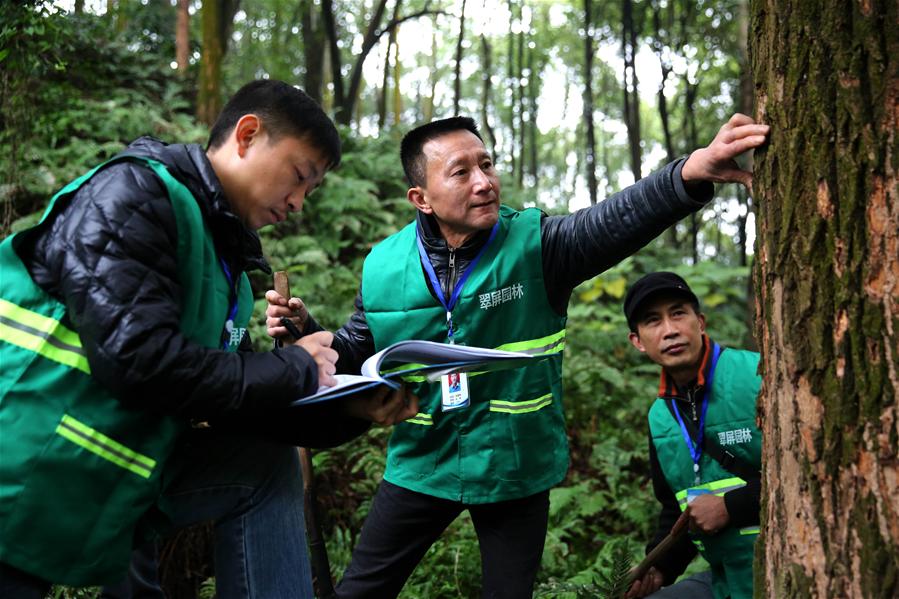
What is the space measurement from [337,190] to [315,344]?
26.4ft

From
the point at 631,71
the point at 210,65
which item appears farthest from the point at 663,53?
the point at 210,65

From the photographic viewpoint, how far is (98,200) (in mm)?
1694

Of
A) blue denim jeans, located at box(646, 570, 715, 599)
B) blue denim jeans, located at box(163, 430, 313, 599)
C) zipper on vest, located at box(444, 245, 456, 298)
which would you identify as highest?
zipper on vest, located at box(444, 245, 456, 298)

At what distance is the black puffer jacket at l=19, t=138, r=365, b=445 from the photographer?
63.7 inches

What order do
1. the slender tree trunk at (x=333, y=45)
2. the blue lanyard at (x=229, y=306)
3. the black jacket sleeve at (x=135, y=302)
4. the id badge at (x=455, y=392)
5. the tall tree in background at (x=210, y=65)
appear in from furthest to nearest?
1. the slender tree trunk at (x=333, y=45)
2. the tall tree in background at (x=210, y=65)
3. the id badge at (x=455, y=392)
4. the blue lanyard at (x=229, y=306)
5. the black jacket sleeve at (x=135, y=302)

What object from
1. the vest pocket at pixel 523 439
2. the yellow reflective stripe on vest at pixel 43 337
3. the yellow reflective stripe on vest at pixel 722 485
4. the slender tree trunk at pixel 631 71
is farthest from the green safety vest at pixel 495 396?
the slender tree trunk at pixel 631 71

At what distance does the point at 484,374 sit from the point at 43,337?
1.66 m

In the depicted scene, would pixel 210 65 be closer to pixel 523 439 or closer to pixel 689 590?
pixel 523 439

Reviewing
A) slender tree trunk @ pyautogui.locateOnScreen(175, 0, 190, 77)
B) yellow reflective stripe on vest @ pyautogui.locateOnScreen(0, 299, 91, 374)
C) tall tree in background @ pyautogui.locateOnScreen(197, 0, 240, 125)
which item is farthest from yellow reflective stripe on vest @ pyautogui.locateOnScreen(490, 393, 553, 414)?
slender tree trunk @ pyautogui.locateOnScreen(175, 0, 190, 77)

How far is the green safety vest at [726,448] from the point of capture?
301cm

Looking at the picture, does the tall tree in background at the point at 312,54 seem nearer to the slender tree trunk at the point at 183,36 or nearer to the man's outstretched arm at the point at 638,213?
the slender tree trunk at the point at 183,36

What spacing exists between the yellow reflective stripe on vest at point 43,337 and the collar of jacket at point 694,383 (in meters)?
2.51

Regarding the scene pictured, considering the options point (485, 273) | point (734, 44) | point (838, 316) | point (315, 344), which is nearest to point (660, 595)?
point (485, 273)

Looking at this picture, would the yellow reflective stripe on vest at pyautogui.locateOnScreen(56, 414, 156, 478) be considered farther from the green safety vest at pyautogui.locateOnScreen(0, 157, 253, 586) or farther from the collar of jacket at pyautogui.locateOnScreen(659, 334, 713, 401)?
the collar of jacket at pyautogui.locateOnScreen(659, 334, 713, 401)
